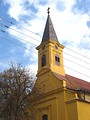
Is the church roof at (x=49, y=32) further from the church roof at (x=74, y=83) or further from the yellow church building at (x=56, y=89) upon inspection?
the church roof at (x=74, y=83)

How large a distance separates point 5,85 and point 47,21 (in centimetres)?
1834

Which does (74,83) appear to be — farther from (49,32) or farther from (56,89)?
(49,32)

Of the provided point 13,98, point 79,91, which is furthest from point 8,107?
point 79,91

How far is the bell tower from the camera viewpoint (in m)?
35.8

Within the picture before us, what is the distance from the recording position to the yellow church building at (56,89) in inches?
1169

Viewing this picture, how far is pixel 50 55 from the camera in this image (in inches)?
1422

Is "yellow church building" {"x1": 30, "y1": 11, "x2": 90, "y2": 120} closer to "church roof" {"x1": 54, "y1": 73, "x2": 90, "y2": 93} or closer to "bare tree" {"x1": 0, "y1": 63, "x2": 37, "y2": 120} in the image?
"church roof" {"x1": 54, "y1": 73, "x2": 90, "y2": 93}

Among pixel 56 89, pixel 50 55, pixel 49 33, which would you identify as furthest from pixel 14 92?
pixel 49 33

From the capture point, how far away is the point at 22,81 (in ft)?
92.0

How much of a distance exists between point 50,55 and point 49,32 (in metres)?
5.03

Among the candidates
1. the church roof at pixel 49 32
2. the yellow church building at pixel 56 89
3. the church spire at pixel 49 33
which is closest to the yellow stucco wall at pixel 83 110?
the yellow church building at pixel 56 89

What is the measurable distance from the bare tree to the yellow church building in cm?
434

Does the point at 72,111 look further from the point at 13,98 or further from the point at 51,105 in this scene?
the point at 13,98

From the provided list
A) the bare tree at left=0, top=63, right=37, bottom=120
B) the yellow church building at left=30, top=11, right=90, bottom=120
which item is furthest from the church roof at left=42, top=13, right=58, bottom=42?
the bare tree at left=0, top=63, right=37, bottom=120
